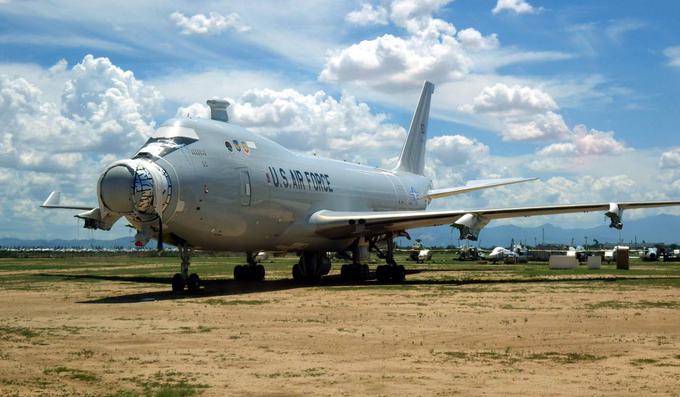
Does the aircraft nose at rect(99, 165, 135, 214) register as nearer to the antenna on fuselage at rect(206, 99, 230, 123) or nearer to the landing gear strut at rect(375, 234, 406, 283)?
the antenna on fuselage at rect(206, 99, 230, 123)

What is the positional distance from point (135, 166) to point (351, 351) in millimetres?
12767

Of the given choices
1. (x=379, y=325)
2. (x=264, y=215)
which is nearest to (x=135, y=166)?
(x=264, y=215)

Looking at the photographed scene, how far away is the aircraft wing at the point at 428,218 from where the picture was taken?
106 ft

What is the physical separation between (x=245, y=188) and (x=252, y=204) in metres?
0.82

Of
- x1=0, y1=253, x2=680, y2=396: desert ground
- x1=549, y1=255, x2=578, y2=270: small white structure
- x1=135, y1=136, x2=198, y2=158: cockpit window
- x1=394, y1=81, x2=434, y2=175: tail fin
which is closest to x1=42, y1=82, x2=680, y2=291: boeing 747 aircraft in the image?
x1=135, y1=136, x2=198, y2=158: cockpit window

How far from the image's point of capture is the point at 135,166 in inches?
932

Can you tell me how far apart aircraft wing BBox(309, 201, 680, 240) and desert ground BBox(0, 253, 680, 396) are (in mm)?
7083

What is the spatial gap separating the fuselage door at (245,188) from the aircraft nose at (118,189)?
6.10 m

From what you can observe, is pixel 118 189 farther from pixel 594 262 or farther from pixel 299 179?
pixel 594 262

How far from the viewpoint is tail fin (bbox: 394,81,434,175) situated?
171ft

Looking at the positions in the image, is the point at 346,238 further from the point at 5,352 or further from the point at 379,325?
the point at 5,352

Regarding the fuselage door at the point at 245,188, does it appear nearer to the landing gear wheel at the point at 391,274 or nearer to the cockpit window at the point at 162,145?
the cockpit window at the point at 162,145

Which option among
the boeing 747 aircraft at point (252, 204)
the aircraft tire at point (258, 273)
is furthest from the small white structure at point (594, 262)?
the aircraft tire at point (258, 273)

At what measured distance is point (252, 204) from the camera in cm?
2977
